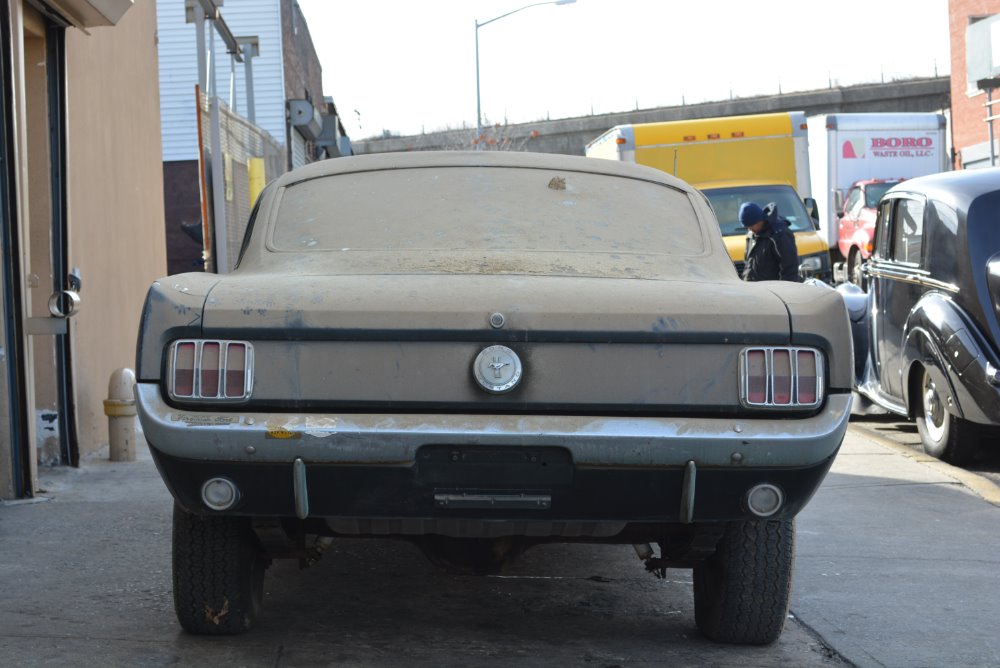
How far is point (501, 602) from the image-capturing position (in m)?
5.19

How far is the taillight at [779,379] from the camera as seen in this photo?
3902mm

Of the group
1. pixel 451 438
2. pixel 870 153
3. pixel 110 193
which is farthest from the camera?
pixel 870 153

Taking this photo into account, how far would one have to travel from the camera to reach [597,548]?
20.8 ft

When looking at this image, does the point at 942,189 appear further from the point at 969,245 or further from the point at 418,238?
the point at 418,238

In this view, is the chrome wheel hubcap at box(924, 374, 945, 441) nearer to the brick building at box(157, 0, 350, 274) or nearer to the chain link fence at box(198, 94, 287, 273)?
the chain link fence at box(198, 94, 287, 273)

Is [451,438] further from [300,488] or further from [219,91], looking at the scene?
[219,91]

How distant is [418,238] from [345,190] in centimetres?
53

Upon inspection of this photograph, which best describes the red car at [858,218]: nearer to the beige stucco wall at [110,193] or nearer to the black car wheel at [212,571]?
the beige stucco wall at [110,193]

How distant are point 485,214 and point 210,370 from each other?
1557 millimetres

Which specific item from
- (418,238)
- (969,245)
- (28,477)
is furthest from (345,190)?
(969,245)

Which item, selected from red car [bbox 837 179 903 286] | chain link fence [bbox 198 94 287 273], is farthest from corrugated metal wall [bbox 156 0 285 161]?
red car [bbox 837 179 903 286]

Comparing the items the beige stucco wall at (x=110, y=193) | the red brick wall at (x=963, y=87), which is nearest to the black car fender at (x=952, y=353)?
the beige stucco wall at (x=110, y=193)

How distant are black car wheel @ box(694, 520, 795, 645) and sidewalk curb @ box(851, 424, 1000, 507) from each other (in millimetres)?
3352

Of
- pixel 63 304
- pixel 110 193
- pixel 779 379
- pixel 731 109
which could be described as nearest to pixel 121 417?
pixel 63 304
